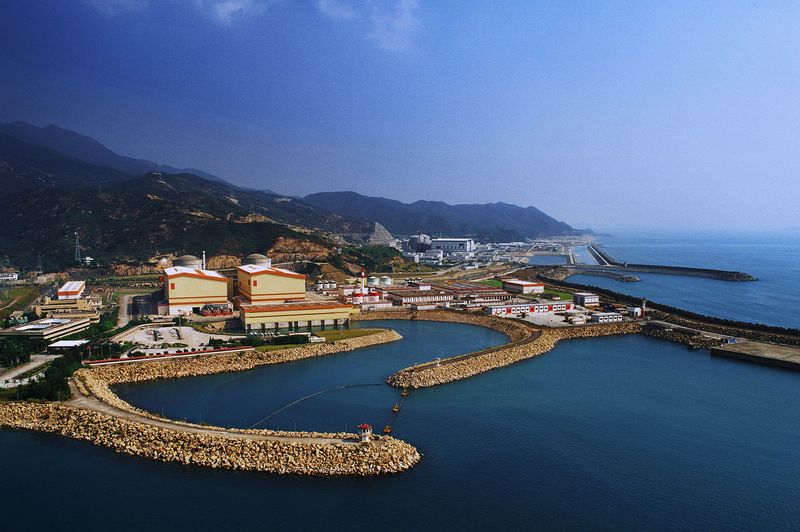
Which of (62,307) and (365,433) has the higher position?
(62,307)

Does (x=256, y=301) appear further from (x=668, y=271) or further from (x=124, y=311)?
(x=668, y=271)

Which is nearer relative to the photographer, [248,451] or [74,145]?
[248,451]

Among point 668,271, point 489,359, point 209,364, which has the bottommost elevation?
point 209,364

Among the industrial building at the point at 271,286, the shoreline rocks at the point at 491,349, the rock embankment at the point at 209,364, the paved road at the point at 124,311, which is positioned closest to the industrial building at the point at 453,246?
the shoreline rocks at the point at 491,349

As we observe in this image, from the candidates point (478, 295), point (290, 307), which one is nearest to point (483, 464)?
point (290, 307)

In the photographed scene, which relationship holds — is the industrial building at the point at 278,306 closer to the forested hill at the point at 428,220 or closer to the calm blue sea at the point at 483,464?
the calm blue sea at the point at 483,464

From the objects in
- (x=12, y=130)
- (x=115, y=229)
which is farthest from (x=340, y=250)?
(x=12, y=130)

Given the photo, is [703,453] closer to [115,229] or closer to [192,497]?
[192,497]
